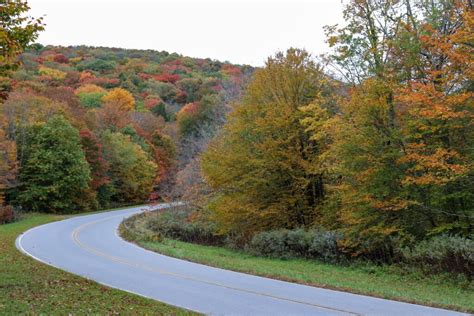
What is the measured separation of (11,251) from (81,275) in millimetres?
7416

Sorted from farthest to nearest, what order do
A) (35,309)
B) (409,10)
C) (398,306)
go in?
(409,10) < (398,306) < (35,309)

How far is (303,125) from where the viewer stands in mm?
24625

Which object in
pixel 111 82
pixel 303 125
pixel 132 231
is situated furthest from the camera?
pixel 111 82

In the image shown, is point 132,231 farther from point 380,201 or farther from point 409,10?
point 409,10

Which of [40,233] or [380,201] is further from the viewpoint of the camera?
[40,233]

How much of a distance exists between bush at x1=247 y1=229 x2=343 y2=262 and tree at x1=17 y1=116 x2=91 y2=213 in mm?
25439

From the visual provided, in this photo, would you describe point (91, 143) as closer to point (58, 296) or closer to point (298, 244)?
point (298, 244)

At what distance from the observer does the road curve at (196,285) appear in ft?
34.5

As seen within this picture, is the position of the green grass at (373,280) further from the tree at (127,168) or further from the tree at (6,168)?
the tree at (127,168)

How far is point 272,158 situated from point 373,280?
9.69 meters

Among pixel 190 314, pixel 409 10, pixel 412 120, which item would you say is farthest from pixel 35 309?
pixel 409 10

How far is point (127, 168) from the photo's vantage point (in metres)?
55.2

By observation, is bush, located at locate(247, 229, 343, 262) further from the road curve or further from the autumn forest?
the road curve

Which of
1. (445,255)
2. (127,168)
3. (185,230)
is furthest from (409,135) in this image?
(127,168)
